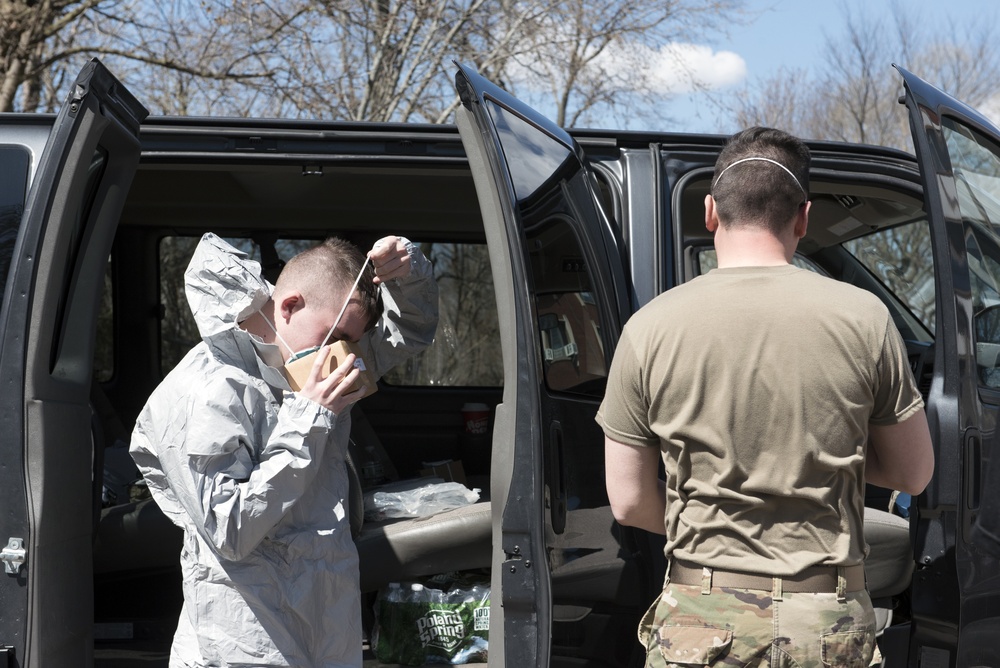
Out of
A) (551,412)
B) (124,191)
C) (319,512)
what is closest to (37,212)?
(124,191)

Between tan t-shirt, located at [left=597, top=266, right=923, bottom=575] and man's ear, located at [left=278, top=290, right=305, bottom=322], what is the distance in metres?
0.97

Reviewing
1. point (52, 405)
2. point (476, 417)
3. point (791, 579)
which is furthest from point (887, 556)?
point (476, 417)

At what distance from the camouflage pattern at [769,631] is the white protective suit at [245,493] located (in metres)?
0.85

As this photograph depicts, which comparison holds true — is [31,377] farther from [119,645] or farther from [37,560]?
[119,645]

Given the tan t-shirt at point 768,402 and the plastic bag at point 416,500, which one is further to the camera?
the plastic bag at point 416,500

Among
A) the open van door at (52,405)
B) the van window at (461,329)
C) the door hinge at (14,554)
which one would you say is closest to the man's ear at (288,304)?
the open van door at (52,405)

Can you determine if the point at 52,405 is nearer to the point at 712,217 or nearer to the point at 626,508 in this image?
the point at 626,508

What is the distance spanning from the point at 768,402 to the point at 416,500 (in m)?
1.90

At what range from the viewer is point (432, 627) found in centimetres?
292

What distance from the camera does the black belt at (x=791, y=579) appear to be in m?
1.58

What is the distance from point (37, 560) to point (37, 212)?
787mm

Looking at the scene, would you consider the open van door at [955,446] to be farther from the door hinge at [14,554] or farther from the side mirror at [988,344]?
the door hinge at [14,554]

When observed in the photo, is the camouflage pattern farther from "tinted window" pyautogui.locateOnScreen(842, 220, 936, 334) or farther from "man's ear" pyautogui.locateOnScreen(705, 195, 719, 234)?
"tinted window" pyautogui.locateOnScreen(842, 220, 936, 334)

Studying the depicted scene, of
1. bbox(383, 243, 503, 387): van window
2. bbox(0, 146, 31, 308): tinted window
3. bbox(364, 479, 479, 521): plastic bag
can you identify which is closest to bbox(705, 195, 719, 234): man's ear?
bbox(0, 146, 31, 308): tinted window
